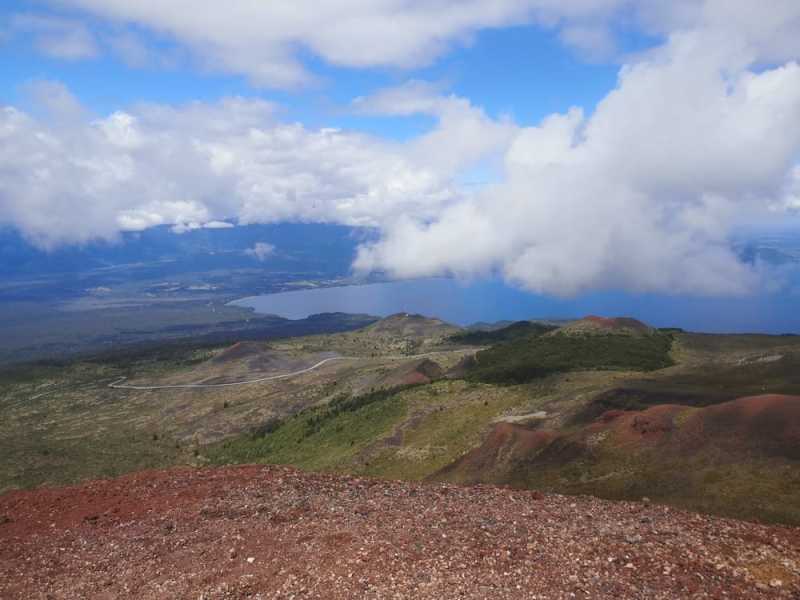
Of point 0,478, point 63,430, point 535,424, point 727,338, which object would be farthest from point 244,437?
point 727,338

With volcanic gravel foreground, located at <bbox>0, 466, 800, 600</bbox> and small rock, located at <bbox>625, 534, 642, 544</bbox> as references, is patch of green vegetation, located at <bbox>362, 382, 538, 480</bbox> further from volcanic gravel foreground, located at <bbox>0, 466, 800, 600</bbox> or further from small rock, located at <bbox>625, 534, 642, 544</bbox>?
small rock, located at <bbox>625, 534, 642, 544</bbox>

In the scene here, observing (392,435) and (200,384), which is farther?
(200,384)

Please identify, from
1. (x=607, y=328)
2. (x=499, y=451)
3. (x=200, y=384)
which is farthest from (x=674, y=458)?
(x=200, y=384)

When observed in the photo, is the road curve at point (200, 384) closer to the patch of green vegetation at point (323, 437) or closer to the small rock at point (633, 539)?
the patch of green vegetation at point (323, 437)

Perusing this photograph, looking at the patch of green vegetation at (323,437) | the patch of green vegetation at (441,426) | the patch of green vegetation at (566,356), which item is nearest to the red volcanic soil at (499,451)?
the patch of green vegetation at (441,426)

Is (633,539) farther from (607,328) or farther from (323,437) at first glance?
(607,328)

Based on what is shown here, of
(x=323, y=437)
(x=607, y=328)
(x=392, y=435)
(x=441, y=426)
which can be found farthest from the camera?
(x=607, y=328)

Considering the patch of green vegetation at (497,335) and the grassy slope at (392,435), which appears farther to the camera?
the patch of green vegetation at (497,335)
